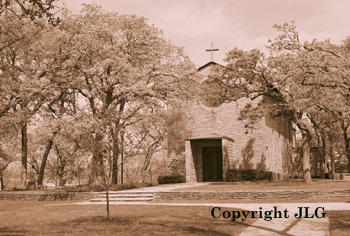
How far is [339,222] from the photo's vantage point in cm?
1077

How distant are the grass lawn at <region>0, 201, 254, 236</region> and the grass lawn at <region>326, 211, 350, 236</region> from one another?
241 cm

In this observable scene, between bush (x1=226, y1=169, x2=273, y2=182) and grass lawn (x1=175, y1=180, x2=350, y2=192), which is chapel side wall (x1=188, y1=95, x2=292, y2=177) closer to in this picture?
bush (x1=226, y1=169, x2=273, y2=182)

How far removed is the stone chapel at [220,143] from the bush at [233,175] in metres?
0.46

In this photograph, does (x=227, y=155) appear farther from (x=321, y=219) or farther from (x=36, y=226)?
(x=36, y=226)

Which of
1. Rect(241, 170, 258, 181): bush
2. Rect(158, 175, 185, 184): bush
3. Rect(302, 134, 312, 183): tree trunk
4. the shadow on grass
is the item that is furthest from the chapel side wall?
the shadow on grass

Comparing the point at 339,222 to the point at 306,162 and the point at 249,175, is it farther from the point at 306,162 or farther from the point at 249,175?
the point at 249,175

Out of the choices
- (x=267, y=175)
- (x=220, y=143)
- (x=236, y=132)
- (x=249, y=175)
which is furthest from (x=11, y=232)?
(x=236, y=132)

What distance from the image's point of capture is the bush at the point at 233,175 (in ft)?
98.9

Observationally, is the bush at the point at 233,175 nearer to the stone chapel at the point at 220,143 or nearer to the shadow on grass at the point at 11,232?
the stone chapel at the point at 220,143

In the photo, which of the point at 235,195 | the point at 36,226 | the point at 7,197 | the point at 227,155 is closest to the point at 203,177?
the point at 227,155

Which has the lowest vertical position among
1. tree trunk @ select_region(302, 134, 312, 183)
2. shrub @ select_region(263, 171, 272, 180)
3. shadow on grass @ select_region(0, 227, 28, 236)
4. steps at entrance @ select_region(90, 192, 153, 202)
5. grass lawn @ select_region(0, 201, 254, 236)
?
steps at entrance @ select_region(90, 192, 153, 202)

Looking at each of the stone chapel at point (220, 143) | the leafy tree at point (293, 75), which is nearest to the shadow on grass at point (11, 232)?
the leafy tree at point (293, 75)

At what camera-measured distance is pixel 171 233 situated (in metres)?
9.82

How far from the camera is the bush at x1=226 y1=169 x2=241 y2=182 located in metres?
30.2
